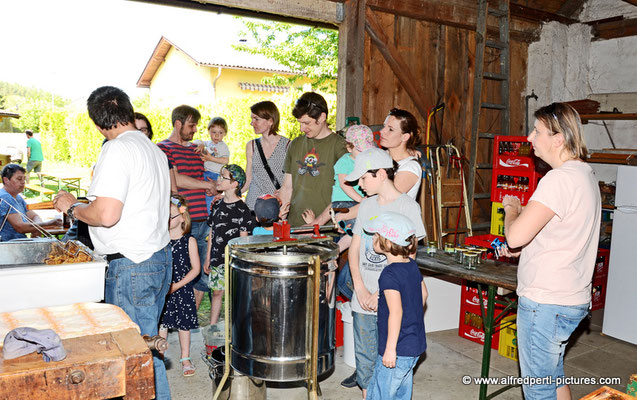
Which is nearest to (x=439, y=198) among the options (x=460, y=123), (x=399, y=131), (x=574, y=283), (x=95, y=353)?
(x=460, y=123)

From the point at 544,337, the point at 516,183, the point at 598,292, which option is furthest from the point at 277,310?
the point at 598,292

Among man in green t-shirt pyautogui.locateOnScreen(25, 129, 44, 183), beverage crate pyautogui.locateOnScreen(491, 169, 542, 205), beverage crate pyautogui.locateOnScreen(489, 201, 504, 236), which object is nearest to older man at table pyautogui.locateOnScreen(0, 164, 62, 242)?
beverage crate pyautogui.locateOnScreen(489, 201, 504, 236)

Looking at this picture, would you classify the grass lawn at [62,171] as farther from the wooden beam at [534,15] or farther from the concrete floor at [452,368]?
the concrete floor at [452,368]

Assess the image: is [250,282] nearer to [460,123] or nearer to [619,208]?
[619,208]

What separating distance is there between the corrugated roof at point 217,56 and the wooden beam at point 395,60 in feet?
44.1

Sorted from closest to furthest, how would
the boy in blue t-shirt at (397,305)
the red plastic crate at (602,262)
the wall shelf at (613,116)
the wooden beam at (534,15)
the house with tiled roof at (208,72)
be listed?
the boy in blue t-shirt at (397,305) → the red plastic crate at (602,262) → the wall shelf at (613,116) → the wooden beam at (534,15) → the house with tiled roof at (208,72)

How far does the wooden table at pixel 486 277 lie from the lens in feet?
11.0

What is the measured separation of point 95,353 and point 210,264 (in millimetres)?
2573

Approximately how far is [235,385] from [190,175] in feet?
7.83

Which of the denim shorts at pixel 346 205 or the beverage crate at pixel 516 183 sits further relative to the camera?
the beverage crate at pixel 516 183

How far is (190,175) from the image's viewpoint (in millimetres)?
5082

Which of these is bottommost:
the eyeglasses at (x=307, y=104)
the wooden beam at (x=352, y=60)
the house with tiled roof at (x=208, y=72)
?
the eyeglasses at (x=307, y=104)

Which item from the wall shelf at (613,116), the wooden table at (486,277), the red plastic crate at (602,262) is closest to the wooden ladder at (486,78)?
the wall shelf at (613,116)

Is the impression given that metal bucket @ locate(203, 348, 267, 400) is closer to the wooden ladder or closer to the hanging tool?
the hanging tool
